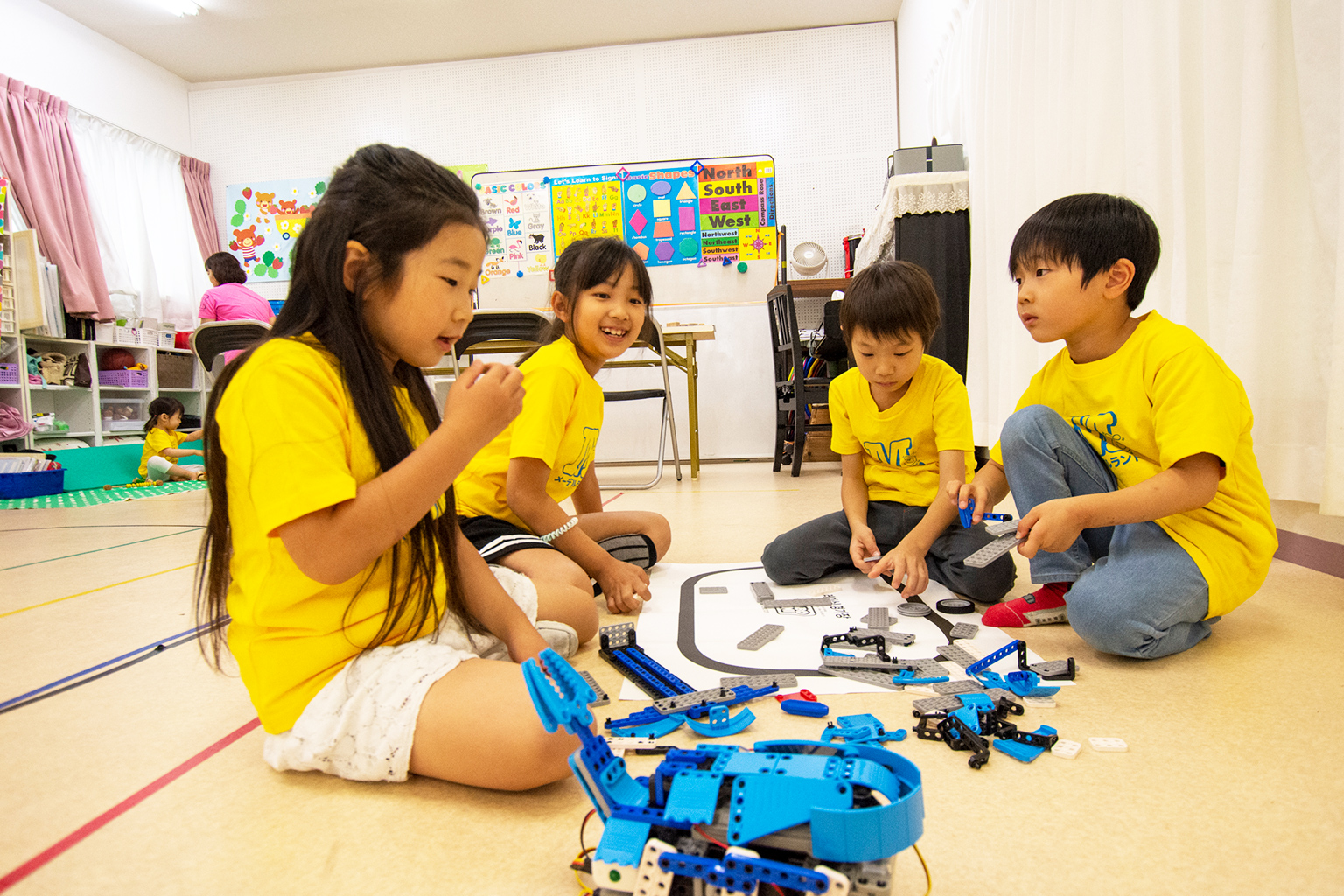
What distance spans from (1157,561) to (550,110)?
4.76 metres

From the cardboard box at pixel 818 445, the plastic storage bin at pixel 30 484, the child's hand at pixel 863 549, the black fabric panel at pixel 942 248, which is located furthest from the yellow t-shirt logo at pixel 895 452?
the plastic storage bin at pixel 30 484

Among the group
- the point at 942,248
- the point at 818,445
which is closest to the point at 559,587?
the point at 942,248

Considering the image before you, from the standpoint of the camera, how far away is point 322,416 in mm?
626

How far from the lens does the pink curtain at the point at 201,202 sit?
16.5ft

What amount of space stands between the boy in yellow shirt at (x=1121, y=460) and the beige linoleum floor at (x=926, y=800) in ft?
0.25

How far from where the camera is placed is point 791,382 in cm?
344

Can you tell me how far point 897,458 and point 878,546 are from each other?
0.18 m

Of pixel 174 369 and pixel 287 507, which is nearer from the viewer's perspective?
pixel 287 507

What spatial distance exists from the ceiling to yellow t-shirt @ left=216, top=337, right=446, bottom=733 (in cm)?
446

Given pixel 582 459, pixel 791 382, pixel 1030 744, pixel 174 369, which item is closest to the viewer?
pixel 1030 744

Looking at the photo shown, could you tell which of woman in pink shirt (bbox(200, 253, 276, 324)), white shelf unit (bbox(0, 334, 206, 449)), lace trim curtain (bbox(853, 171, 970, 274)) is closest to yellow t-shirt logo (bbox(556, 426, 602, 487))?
lace trim curtain (bbox(853, 171, 970, 274))

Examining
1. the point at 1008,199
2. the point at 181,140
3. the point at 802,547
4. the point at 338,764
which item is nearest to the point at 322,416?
the point at 338,764

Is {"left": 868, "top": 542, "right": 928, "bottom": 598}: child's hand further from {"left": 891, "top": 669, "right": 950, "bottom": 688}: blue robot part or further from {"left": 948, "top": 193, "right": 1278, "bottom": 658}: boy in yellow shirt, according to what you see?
{"left": 891, "top": 669, "right": 950, "bottom": 688}: blue robot part

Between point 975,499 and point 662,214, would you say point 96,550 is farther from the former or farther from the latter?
point 662,214
